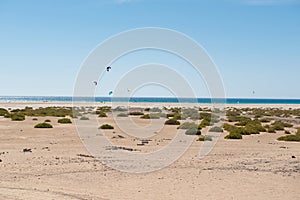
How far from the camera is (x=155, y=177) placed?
1548cm

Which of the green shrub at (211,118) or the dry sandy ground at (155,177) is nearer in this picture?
the dry sandy ground at (155,177)

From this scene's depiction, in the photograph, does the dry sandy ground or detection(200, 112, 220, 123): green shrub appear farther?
detection(200, 112, 220, 123): green shrub

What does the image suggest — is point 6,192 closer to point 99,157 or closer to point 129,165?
point 129,165

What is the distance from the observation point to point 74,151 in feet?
73.3

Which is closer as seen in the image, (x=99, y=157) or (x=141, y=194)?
(x=141, y=194)

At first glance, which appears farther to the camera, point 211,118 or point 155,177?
point 211,118

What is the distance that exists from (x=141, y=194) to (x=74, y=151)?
10278mm

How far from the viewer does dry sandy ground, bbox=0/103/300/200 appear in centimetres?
1269

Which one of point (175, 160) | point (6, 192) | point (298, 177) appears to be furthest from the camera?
point (175, 160)

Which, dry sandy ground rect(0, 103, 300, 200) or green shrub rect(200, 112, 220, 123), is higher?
green shrub rect(200, 112, 220, 123)

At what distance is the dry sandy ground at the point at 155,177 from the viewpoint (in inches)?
500

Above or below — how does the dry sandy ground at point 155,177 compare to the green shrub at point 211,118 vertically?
below

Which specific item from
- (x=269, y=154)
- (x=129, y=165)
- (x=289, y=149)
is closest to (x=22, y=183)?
(x=129, y=165)

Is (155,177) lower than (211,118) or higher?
lower
